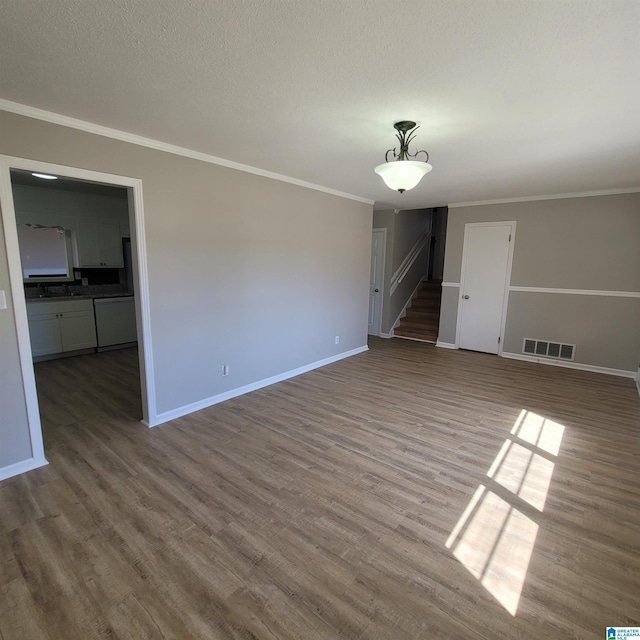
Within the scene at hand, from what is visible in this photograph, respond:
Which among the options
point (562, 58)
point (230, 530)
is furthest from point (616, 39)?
point (230, 530)

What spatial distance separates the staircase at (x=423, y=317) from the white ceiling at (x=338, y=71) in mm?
4174

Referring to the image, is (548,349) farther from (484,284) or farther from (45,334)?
(45,334)

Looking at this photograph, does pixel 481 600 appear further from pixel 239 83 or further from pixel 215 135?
pixel 215 135

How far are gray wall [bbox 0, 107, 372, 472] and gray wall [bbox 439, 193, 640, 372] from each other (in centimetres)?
283

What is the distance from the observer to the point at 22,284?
2.40 meters

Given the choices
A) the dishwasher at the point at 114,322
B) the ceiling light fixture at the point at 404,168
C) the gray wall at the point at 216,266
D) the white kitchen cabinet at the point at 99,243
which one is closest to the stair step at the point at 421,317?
the gray wall at the point at 216,266

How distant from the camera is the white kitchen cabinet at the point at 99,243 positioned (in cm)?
541

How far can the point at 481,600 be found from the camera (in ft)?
5.21

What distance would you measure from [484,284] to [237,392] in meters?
4.40

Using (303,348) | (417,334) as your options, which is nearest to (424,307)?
(417,334)

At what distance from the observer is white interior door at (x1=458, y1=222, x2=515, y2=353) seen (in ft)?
18.1

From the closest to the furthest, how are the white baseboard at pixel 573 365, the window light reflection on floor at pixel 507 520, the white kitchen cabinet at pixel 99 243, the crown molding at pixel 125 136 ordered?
the window light reflection on floor at pixel 507 520
the crown molding at pixel 125 136
the white baseboard at pixel 573 365
the white kitchen cabinet at pixel 99 243

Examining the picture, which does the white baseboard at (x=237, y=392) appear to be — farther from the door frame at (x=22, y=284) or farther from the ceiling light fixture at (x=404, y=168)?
the ceiling light fixture at (x=404, y=168)

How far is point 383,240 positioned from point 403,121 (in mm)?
4477
